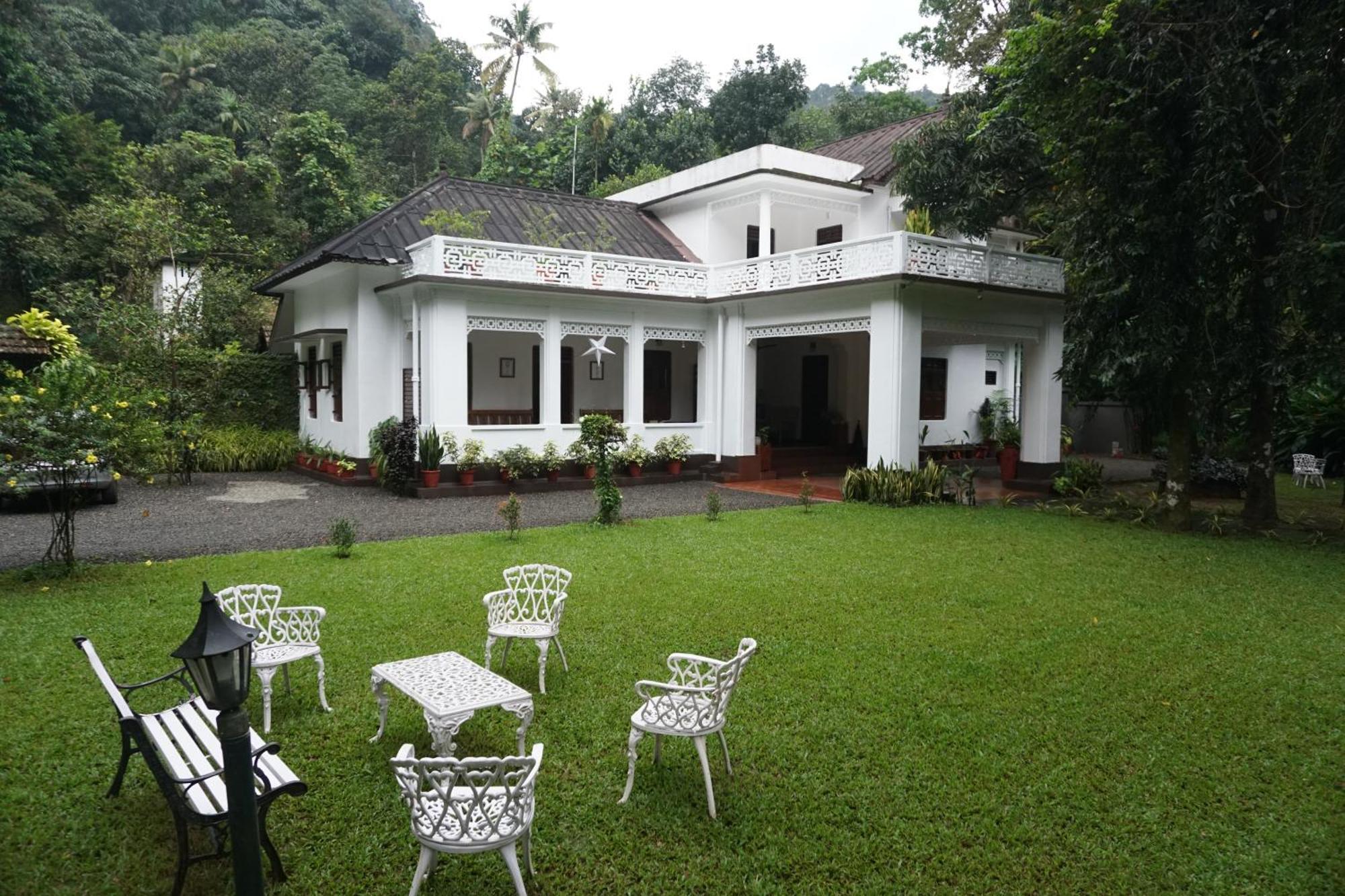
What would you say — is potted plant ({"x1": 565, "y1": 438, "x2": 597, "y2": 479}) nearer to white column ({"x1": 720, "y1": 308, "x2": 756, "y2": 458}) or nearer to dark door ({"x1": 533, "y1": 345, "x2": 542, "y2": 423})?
dark door ({"x1": 533, "y1": 345, "x2": 542, "y2": 423})

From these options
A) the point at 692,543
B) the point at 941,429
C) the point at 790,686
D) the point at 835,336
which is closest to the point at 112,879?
the point at 790,686

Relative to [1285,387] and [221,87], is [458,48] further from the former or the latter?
[1285,387]

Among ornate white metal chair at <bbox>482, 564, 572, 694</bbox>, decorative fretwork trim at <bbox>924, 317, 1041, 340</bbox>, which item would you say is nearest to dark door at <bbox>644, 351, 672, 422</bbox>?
decorative fretwork trim at <bbox>924, 317, 1041, 340</bbox>

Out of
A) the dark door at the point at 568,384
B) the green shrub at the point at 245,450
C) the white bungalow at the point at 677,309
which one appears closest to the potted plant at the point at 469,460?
the white bungalow at the point at 677,309

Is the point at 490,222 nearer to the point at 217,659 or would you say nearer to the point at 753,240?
the point at 753,240

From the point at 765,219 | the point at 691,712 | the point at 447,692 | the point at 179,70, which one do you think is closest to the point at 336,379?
the point at 765,219

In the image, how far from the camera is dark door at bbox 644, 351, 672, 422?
19734 millimetres

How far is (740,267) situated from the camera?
16.2 meters

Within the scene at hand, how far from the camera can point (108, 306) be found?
16.2 metres

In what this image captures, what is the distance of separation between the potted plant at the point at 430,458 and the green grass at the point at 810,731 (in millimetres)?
5277

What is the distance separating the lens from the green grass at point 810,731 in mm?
3479

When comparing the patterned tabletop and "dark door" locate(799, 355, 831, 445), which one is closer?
the patterned tabletop

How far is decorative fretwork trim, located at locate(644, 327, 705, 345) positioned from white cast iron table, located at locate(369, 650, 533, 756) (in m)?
12.4

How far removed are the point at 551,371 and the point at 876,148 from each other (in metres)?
9.76
